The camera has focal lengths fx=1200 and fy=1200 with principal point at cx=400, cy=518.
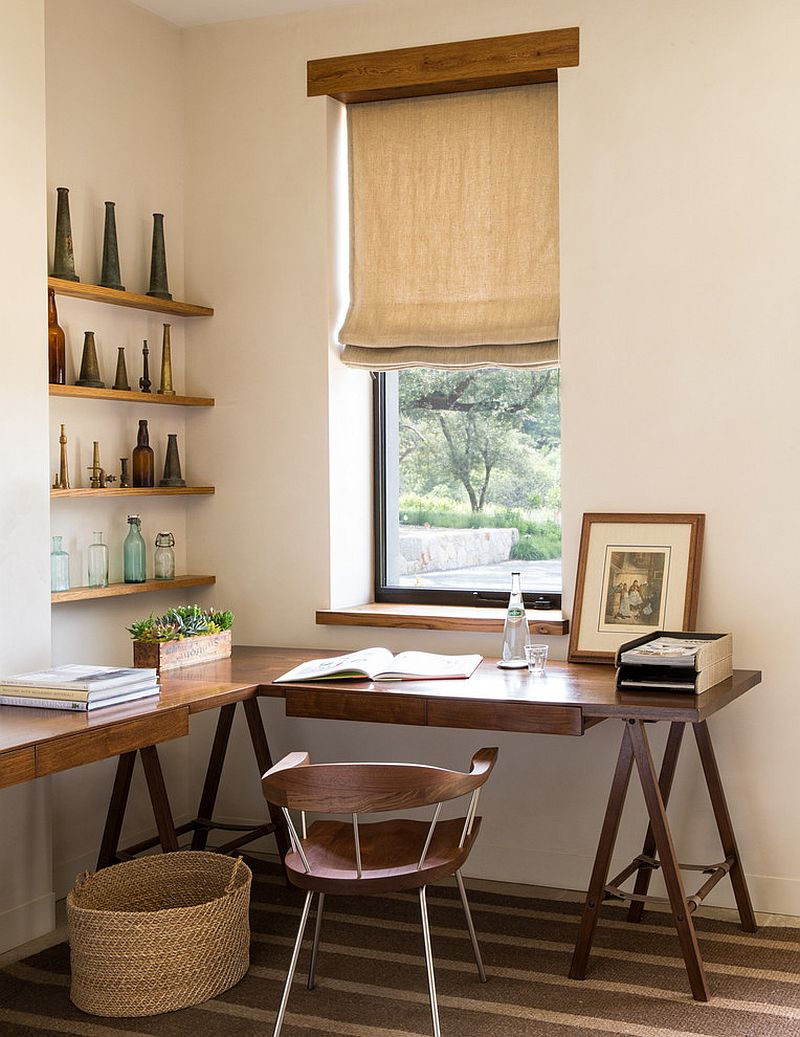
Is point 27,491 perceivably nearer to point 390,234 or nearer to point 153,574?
point 153,574

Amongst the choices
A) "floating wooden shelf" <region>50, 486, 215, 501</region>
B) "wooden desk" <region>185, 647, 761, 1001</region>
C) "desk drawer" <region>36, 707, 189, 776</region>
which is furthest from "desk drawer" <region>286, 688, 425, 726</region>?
"floating wooden shelf" <region>50, 486, 215, 501</region>

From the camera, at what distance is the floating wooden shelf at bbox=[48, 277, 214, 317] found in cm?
365

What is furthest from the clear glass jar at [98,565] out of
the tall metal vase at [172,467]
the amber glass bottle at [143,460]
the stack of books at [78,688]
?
the stack of books at [78,688]

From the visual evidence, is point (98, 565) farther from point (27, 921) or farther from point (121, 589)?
point (27, 921)

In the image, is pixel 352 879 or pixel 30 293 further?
pixel 30 293

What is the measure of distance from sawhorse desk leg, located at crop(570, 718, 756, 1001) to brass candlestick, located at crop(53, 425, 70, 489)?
186cm

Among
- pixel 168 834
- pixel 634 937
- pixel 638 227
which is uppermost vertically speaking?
pixel 638 227

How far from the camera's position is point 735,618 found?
3611 millimetres

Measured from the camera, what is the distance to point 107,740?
9.30ft

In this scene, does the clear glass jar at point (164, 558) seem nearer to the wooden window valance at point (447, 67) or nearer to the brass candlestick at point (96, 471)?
the brass candlestick at point (96, 471)

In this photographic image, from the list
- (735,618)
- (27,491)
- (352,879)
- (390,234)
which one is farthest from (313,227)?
(352,879)

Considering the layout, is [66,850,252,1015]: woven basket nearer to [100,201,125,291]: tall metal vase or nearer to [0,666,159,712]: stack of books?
[0,666,159,712]: stack of books

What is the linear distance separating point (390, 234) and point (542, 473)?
981mm

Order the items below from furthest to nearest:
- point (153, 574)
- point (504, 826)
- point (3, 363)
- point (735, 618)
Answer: point (153, 574) → point (504, 826) → point (735, 618) → point (3, 363)
